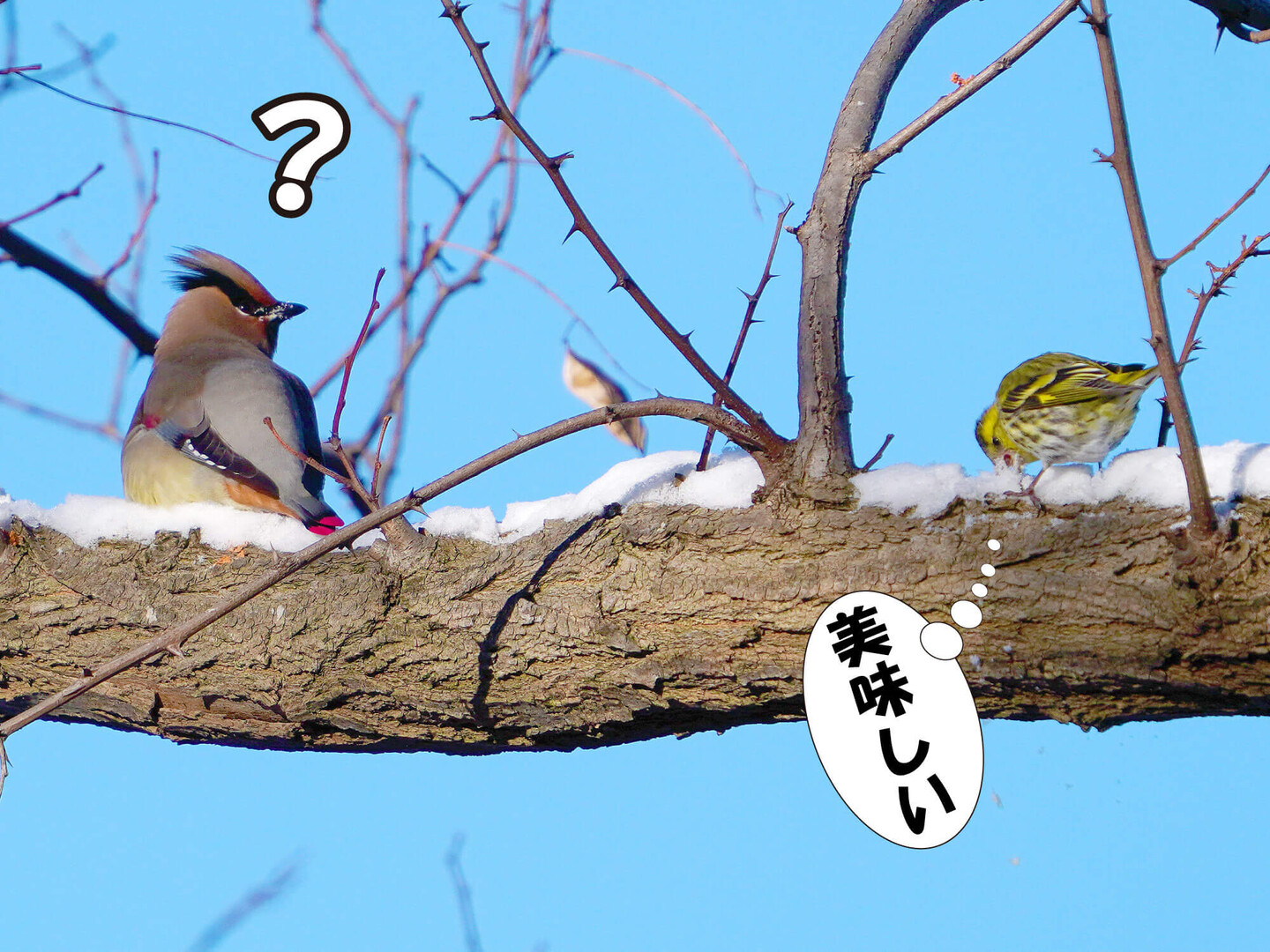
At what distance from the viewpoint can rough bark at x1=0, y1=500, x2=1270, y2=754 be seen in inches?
89.9

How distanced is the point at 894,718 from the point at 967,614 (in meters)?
0.28

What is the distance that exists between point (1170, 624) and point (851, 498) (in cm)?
70

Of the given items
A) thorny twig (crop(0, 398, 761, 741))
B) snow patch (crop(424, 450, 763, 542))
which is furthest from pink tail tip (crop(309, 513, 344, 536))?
thorny twig (crop(0, 398, 761, 741))

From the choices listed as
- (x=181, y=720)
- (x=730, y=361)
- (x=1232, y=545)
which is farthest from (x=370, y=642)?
(x=1232, y=545)

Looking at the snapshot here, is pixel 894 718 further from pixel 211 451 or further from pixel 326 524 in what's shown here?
pixel 211 451

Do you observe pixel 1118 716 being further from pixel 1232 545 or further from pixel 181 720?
pixel 181 720

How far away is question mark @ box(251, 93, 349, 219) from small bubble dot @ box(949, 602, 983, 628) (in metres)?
2.80

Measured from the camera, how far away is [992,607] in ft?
7.77

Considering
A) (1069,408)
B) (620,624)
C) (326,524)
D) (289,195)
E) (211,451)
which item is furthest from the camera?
(289,195)

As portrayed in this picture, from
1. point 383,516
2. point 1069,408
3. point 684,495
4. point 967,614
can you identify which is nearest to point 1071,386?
point 1069,408

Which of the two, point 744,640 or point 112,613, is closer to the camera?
point 744,640

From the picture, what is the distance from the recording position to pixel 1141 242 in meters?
1.95

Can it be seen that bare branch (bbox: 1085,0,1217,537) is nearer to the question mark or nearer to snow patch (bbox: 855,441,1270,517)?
snow patch (bbox: 855,441,1270,517)

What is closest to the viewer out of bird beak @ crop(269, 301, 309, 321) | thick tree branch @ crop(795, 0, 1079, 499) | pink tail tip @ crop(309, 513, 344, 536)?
thick tree branch @ crop(795, 0, 1079, 499)
